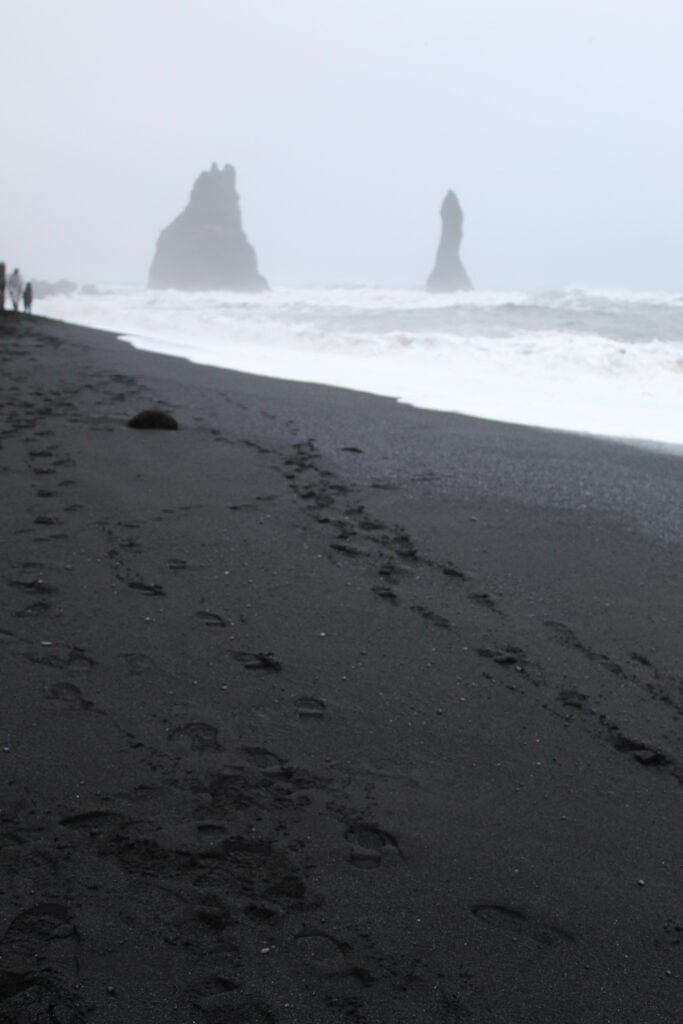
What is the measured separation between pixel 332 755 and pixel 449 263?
292ft

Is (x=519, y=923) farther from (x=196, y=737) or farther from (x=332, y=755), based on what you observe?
(x=196, y=737)

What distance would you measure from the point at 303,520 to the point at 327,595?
3.18 feet

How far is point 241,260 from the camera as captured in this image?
96.2 meters

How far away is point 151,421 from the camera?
6215 millimetres

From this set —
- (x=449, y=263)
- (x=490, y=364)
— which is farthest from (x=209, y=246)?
(x=490, y=364)

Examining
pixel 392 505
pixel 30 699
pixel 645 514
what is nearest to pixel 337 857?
pixel 30 699

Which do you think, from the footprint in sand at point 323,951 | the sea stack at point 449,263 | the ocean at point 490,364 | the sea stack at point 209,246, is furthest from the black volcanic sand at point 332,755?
the sea stack at point 209,246

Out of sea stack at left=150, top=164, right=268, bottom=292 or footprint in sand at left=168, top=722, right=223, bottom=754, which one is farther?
sea stack at left=150, top=164, right=268, bottom=292

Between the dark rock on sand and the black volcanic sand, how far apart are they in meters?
1.32

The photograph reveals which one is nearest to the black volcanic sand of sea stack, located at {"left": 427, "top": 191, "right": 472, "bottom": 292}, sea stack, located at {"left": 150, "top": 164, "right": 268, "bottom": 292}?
sea stack, located at {"left": 427, "top": 191, "right": 472, "bottom": 292}

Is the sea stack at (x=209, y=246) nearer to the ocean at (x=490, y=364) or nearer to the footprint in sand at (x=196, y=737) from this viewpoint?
the ocean at (x=490, y=364)

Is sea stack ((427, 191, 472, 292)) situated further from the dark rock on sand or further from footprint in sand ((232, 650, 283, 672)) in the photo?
Result: footprint in sand ((232, 650, 283, 672))

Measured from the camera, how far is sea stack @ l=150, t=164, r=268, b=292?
95062 millimetres

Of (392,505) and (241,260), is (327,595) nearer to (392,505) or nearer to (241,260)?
(392,505)
